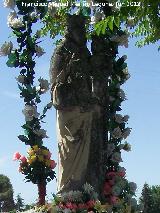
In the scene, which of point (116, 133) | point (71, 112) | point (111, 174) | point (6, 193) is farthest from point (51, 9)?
point (6, 193)

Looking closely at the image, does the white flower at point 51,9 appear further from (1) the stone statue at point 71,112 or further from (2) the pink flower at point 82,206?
(2) the pink flower at point 82,206

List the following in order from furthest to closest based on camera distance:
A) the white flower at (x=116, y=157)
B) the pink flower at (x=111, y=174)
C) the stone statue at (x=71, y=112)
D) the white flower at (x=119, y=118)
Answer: the white flower at (x=119, y=118), the white flower at (x=116, y=157), the pink flower at (x=111, y=174), the stone statue at (x=71, y=112)

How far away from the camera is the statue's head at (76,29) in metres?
10.7

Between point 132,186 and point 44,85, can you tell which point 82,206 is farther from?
point 44,85

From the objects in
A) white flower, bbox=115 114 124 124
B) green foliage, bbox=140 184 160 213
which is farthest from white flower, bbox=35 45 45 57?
green foliage, bbox=140 184 160 213

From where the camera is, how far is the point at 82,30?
10727mm

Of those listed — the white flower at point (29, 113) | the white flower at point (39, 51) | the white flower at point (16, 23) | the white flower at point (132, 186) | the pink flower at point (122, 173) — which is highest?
the white flower at point (16, 23)

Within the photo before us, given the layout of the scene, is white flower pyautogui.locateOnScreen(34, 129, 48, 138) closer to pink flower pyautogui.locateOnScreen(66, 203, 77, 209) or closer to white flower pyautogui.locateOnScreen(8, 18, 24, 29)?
pink flower pyautogui.locateOnScreen(66, 203, 77, 209)

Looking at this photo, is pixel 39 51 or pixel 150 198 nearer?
pixel 39 51

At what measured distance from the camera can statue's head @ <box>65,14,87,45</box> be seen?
10656mm

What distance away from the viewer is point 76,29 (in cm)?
1069

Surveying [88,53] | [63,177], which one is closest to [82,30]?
[88,53]

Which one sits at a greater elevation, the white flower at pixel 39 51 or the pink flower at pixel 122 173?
the white flower at pixel 39 51

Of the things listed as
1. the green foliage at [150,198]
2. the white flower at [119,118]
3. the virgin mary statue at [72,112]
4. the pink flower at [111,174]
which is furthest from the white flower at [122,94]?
the green foliage at [150,198]
